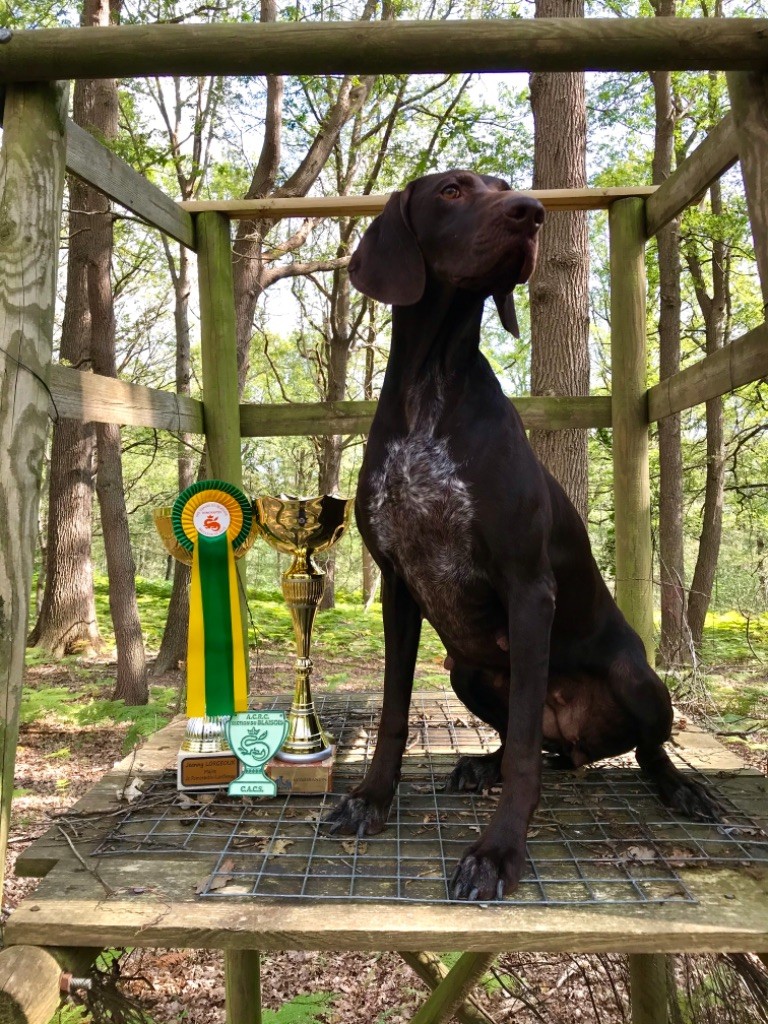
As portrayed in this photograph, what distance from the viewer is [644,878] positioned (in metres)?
1.62

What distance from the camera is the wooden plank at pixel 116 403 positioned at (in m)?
2.15

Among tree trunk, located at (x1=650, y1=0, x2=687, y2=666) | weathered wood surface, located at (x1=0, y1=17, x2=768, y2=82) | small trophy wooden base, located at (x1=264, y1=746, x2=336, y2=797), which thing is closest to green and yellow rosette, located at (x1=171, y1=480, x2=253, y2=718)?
small trophy wooden base, located at (x1=264, y1=746, x2=336, y2=797)

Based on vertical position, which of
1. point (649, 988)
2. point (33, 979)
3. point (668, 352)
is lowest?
point (649, 988)

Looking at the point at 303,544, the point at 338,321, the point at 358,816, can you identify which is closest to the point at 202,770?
the point at 358,816

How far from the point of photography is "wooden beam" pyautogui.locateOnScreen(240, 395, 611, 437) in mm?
3162

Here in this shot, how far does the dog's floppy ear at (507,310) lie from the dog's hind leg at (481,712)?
3.30 feet

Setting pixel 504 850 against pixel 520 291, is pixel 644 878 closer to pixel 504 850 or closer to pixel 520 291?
pixel 504 850

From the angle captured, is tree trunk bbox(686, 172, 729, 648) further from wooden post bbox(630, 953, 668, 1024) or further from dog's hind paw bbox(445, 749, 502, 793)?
dog's hind paw bbox(445, 749, 502, 793)

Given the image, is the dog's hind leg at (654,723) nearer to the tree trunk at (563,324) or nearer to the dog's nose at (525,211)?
the dog's nose at (525,211)

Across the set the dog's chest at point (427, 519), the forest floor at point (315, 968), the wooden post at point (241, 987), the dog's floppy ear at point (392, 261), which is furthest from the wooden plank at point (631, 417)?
the wooden post at point (241, 987)

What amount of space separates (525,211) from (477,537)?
2.53 feet

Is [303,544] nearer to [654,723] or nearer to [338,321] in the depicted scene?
[654,723]

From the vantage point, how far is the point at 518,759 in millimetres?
1707

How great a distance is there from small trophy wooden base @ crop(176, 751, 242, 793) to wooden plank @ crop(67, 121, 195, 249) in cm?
170
